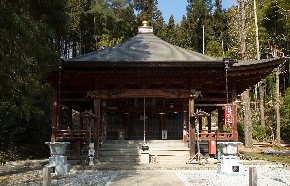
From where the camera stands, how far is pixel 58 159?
12.7 metres

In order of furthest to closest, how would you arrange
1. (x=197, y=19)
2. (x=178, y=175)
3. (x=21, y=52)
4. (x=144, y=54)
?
(x=197, y=19) → (x=144, y=54) → (x=178, y=175) → (x=21, y=52)

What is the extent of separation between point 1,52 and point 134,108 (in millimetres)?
11858

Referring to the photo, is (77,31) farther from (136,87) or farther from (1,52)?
(1,52)

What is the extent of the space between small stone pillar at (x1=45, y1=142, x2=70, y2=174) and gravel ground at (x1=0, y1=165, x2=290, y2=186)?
0.32 metres

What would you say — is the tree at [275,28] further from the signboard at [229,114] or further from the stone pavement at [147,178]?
the stone pavement at [147,178]

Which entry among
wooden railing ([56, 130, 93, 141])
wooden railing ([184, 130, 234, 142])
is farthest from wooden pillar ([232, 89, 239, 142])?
wooden railing ([56, 130, 93, 141])

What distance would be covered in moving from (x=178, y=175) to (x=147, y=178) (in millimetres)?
1240

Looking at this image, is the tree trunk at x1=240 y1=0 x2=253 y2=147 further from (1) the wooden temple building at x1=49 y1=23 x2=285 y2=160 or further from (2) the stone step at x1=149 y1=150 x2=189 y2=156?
(2) the stone step at x1=149 y1=150 x2=189 y2=156

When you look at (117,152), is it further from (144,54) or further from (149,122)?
(149,122)

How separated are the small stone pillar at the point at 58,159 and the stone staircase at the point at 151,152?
2.77 m

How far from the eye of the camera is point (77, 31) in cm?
4100

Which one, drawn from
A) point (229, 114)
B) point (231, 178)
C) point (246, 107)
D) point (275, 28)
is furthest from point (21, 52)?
point (275, 28)

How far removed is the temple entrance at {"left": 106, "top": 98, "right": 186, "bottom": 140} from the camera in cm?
2031

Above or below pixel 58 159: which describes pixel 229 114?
above
